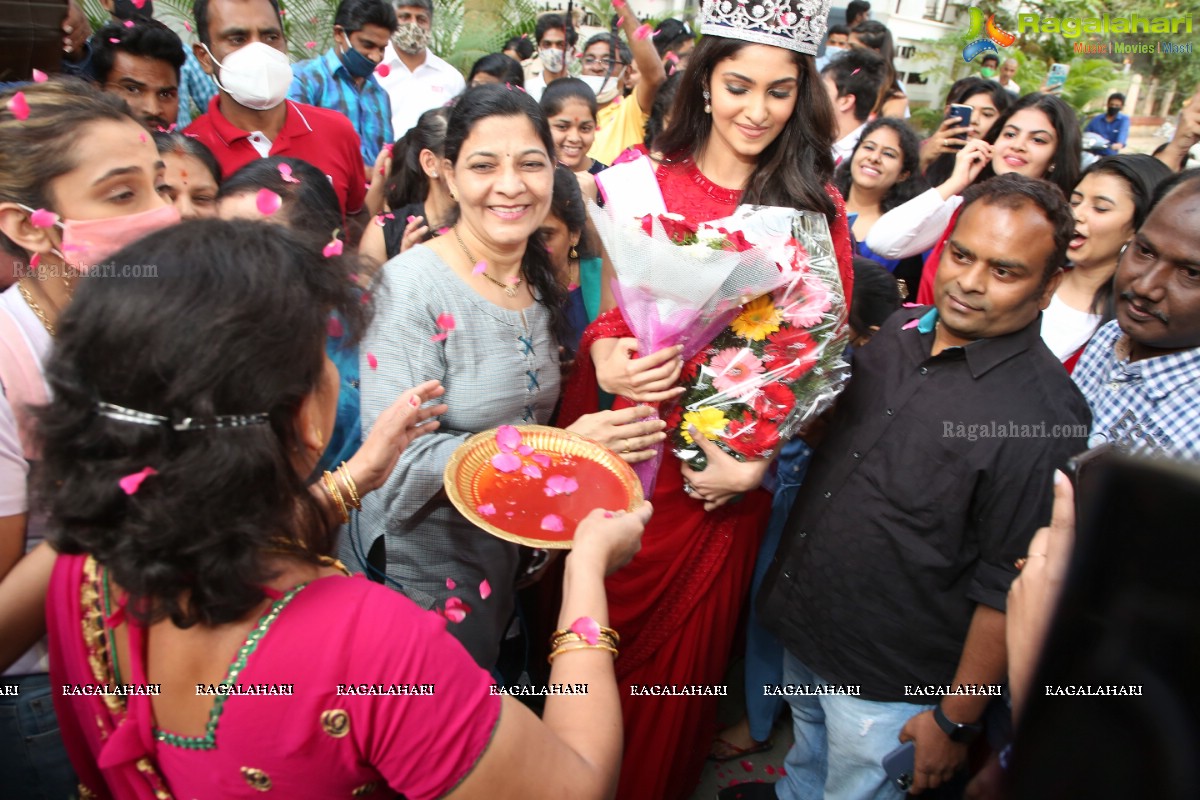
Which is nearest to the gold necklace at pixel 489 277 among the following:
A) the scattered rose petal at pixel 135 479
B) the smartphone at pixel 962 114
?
the scattered rose petal at pixel 135 479

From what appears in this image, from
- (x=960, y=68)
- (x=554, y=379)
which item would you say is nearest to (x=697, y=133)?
(x=554, y=379)

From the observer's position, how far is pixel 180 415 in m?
0.93

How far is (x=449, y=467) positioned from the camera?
179 cm

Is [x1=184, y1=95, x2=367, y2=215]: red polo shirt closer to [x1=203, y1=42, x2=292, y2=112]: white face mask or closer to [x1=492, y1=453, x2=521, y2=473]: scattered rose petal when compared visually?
A: [x1=203, y1=42, x2=292, y2=112]: white face mask

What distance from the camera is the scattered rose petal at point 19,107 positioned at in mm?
1696

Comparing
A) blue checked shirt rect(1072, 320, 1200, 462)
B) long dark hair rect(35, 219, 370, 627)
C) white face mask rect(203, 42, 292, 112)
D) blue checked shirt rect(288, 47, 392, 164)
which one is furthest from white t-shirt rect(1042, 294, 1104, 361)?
blue checked shirt rect(288, 47, 392, 164)

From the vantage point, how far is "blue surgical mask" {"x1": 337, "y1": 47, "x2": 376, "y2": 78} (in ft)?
16.7

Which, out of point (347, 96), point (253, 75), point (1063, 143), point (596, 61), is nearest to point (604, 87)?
point (596, 61)

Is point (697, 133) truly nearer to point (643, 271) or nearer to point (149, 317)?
point (643, 271)

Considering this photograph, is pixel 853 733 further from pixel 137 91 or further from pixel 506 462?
pixel 137 91

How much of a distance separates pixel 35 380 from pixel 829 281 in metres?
1.92

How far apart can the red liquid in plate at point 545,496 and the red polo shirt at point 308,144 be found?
2290 millimetres

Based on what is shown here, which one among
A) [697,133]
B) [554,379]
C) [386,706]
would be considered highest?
[697,133]

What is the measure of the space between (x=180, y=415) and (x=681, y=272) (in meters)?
1.21
